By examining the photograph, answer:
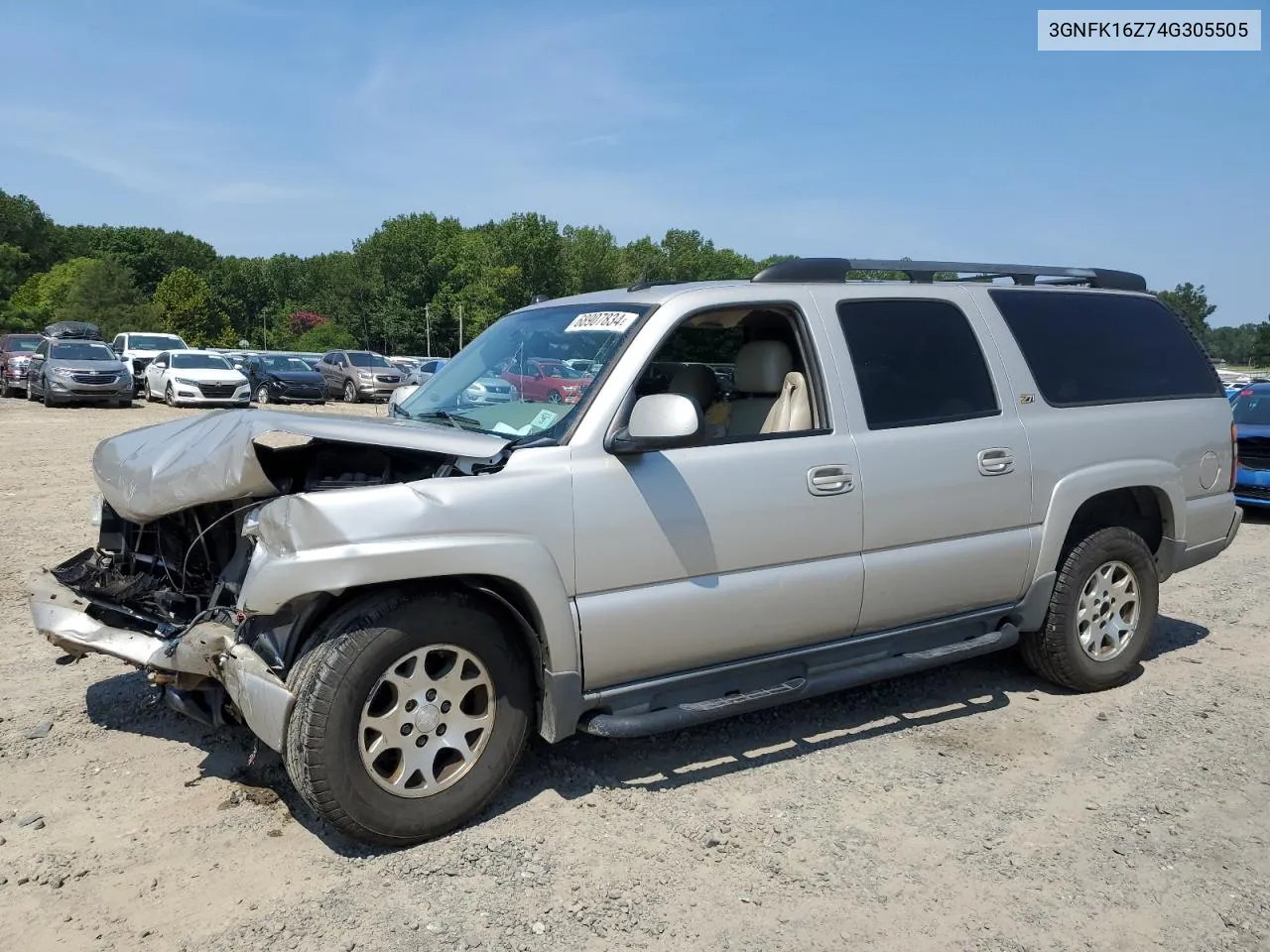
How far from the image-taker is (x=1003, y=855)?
136 inches

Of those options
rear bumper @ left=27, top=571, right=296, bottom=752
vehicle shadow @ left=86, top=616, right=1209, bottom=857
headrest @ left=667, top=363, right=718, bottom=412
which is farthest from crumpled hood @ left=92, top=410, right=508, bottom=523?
headrest @ left=667, top=363, right=718, bottom=412

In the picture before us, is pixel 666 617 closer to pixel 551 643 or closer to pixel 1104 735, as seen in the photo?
pixel 551 643

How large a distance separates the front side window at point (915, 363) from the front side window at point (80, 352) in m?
23.6

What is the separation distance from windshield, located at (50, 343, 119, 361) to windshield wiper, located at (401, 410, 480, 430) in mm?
22473

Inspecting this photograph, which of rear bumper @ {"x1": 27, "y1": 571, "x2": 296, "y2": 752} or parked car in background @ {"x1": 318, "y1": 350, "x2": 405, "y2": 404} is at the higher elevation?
parked car in background @ {"x1": 318, "y1": 350, "x2": 405, "y2": 404}

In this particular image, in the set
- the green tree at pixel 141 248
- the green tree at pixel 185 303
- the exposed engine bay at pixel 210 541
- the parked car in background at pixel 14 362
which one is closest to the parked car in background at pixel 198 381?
the parked car in background at pixel 14 362

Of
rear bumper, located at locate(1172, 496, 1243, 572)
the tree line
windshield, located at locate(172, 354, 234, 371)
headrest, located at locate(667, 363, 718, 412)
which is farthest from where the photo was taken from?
the tree line

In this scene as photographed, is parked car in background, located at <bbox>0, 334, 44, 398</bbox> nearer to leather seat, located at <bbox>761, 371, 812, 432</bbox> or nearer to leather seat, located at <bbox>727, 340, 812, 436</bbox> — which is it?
leather seat, located at <bbox>727, 340, 812, 436</bbox>

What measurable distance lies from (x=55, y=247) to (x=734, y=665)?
362ft

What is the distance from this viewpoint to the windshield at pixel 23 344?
27.3 metres

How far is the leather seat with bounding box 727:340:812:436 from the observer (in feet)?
13.9

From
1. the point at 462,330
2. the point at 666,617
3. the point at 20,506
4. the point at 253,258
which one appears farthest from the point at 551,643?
the point at 253,258

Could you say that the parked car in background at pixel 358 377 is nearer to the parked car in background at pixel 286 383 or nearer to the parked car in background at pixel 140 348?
the parked car in background at pixel 286 383

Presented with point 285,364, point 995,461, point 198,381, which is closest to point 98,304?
point 285,364
